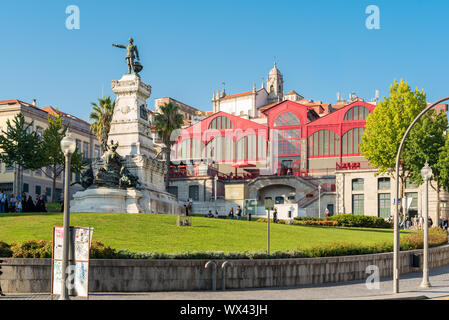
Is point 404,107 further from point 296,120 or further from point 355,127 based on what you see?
point 296,120

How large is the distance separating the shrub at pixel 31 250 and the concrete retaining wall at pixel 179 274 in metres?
0.54

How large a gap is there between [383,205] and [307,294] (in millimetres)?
41459

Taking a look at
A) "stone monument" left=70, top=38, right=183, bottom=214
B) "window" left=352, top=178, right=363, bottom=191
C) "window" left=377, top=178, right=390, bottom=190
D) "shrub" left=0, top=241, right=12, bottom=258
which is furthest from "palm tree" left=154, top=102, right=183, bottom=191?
"shrub" left=0, top=241, right=12, bottom=258

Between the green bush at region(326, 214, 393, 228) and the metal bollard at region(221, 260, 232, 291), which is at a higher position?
the green bush at region(326, 214, 393, 228)

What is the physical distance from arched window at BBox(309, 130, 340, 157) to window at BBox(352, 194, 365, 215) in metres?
9.69

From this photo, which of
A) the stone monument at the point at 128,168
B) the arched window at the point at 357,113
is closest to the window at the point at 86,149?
the arched window at the point at 357,113

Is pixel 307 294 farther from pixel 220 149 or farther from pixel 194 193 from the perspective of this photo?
pixel 220 149

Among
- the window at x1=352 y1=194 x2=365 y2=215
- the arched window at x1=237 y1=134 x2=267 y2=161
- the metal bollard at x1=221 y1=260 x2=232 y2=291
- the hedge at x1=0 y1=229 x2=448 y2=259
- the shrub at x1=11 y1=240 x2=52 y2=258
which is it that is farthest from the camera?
the arched window at x1=237 y1=134 x2=267 y2=161

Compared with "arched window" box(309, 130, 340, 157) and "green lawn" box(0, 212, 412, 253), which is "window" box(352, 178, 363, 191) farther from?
"green lawn" box(0, 212, 412, 253)

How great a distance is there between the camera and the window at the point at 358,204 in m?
60.1

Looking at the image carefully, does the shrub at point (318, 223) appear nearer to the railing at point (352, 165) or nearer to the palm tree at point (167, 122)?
the railing at point (352, 165)

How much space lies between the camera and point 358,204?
6038 centimetres

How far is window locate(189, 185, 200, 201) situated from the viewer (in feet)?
221
